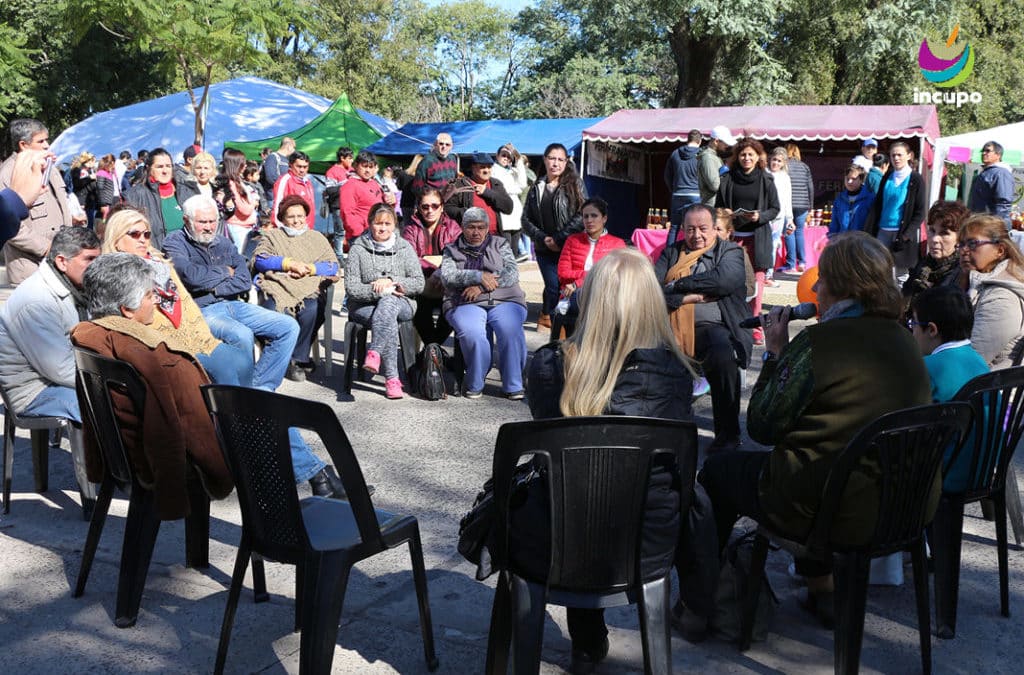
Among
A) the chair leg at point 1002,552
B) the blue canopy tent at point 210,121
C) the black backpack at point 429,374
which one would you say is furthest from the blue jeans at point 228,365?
the blue canopy tent at point 210,121

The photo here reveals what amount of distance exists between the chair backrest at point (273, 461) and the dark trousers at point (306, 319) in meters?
4.71

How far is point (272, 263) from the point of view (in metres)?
7.57

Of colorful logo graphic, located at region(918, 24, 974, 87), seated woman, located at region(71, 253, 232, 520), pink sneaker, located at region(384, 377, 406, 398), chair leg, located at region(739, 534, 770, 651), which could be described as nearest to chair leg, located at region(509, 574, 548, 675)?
chair leg, located at region(739, 534, 770, 651)

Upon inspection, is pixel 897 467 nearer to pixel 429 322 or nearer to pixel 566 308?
pixel 566 308

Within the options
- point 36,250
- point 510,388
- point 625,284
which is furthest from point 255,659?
point 36,250

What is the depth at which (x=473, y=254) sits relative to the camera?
7.39m

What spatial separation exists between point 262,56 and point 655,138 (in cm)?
786

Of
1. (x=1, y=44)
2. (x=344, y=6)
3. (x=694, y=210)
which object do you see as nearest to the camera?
(x=694, y=210)

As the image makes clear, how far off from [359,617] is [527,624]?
1.10 m

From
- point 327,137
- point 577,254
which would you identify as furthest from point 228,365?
point 327,137

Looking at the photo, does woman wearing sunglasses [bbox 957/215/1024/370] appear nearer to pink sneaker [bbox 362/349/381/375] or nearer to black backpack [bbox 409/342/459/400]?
black backpack [bbox 409/342/459/400]

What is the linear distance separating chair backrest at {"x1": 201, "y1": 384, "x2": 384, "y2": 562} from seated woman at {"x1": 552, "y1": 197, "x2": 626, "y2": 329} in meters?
4.75

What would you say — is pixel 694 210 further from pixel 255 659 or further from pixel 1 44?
pixel 1 44

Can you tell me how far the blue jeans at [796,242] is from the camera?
14.7m
